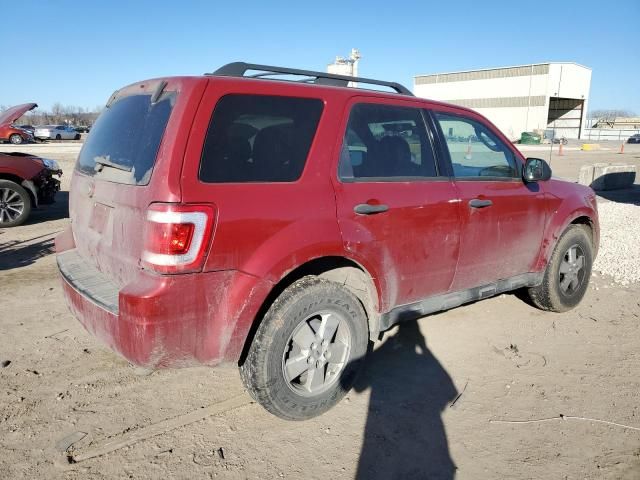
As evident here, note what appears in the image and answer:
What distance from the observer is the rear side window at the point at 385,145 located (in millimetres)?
3047

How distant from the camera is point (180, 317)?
95.2 inches

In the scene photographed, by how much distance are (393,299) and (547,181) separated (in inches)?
79.7

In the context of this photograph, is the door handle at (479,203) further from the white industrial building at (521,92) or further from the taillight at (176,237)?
the white industrial building at (521,92)

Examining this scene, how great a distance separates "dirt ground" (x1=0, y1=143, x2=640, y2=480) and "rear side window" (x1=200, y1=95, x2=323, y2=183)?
124 cm

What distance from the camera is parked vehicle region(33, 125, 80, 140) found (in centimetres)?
4212

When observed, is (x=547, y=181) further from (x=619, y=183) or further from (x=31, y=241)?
(x=619, y=183)

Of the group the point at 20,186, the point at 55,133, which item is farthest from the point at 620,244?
the point at 55,133

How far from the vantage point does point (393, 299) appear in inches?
129

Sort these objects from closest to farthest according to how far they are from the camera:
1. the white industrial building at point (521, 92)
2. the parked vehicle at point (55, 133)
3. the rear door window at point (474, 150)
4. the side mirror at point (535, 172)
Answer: the rear door window at point (474, 150)
the side mirror at point (535, 172)
the parked vehicle at point (55, 133)
the white industrial building at point (521, 92)

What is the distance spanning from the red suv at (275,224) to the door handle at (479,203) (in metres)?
0.01

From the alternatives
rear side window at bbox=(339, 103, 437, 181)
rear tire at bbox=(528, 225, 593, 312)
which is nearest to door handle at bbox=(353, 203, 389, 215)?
rear side window at bbox=(339, 103, 437, 181)

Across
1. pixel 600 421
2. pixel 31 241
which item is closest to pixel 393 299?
pixel 600 421

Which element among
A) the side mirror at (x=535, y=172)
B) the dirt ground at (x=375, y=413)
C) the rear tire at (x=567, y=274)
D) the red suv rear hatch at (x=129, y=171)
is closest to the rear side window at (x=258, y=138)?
the red suv rear hatch at (x=129, y=171)

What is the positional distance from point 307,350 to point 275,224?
81cm
